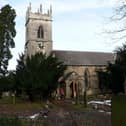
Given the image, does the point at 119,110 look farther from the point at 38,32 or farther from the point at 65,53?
the point at 38,32

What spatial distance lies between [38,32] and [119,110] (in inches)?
2860

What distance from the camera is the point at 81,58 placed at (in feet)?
243

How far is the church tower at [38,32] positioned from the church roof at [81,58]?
108 inches

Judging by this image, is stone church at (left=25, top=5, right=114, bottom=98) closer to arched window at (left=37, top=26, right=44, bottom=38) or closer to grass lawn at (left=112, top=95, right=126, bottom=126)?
arched window at (left=37, top=26, right=44, bottom=38)

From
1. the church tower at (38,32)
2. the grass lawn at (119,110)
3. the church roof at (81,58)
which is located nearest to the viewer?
the grass lawn at (119,110)

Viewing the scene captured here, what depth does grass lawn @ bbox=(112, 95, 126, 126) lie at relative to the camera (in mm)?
3186

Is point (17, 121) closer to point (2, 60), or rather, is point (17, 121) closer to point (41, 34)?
point (2, 60)

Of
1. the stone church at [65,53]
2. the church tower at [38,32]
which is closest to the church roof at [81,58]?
the stone church at [65,53]

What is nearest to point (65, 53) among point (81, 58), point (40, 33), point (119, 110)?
point (81, 58)

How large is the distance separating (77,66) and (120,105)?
69.7m

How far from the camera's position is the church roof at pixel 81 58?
73.0 m

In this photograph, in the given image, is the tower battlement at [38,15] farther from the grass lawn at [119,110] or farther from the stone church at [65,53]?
the grass lawn at [119,110]

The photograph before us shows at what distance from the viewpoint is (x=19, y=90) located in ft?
125

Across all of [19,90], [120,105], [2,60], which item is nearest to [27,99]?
[19,90]
